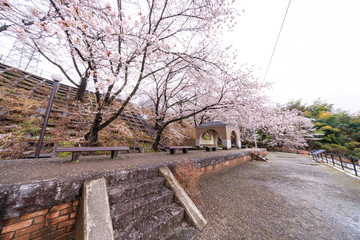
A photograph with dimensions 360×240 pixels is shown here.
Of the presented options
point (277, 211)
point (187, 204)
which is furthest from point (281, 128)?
point (187, 204)

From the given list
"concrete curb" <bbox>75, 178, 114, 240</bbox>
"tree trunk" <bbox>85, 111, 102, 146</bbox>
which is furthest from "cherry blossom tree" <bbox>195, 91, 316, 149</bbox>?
"concrete curb" <bbox>75, 178, 114, 240</bbox>

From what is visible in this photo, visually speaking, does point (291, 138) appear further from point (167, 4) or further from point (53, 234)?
point (53, 234)

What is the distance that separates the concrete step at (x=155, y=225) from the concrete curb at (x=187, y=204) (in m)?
0.14

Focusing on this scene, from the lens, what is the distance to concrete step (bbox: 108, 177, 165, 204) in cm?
204

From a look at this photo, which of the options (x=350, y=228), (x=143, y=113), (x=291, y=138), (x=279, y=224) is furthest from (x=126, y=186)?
(x=291, y=138)

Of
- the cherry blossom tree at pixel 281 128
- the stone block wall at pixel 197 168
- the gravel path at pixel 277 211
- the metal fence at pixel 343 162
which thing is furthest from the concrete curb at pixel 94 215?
the cherry blossom tree at pixel 281 128

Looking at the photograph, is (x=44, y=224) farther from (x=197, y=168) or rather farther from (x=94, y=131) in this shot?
(x=94, y=131)

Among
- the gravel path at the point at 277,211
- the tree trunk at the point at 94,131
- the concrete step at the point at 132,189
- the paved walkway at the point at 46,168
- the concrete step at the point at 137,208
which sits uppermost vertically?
the tree trunk at the point at 94,131

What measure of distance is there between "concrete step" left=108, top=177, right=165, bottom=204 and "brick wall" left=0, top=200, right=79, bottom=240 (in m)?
0.52

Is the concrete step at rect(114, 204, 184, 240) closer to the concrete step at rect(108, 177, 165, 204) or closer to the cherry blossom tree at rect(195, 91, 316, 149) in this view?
the concrete step at rect(108, 177, 165, 204)

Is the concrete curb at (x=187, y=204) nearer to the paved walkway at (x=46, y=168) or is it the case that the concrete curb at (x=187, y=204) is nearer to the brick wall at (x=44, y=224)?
the paved walkway at (x=46, y=168)

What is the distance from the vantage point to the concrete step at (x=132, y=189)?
204cm

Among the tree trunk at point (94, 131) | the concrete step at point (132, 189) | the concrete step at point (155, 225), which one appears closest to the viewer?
the concrete step at point (155, 225)

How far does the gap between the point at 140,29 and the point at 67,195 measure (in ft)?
17.7
